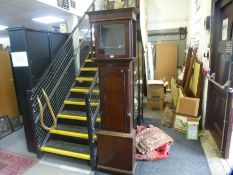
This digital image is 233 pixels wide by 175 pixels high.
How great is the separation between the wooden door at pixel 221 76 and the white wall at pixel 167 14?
3.35 m

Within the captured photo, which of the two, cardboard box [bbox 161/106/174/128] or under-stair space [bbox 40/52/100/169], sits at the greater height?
under-stair space [bbox 40/52/100/169]

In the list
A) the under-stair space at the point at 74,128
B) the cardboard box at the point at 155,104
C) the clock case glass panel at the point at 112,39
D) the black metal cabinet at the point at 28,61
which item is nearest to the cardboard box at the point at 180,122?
the cardboard box at the point at 155,104

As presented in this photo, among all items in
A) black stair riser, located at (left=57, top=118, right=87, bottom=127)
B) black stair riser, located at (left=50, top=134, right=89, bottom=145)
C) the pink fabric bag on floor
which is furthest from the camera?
black stair riser, located at (left=57, top=118, right=87, bottom=127)

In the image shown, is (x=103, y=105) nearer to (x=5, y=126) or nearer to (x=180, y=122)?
(x=180, y=122)

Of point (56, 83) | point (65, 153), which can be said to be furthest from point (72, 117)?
point (56, 83)

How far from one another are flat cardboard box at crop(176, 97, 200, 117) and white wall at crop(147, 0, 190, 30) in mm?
3599

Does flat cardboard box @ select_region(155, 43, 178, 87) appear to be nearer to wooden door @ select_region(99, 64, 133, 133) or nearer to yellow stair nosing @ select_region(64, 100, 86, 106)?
yellow stair nosing @ select_region(64, 100, 86, 106)

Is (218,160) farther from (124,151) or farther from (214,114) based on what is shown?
(124,151)

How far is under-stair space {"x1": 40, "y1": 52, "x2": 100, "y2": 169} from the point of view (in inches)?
95.1

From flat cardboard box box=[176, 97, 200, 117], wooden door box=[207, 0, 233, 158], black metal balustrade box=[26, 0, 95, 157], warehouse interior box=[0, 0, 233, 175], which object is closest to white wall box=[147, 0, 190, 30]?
warehouse interior box=[0, 0, 233, 175]

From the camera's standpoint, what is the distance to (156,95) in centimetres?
437

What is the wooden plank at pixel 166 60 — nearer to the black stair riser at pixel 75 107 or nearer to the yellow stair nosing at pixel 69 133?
the black stair riser at pixel 75 107

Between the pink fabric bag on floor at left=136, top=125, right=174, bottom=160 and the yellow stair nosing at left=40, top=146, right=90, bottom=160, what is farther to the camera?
the pink fabric bag on floor at left=136, top=125, right=174, bottom=160

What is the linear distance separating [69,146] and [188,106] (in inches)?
81.2
